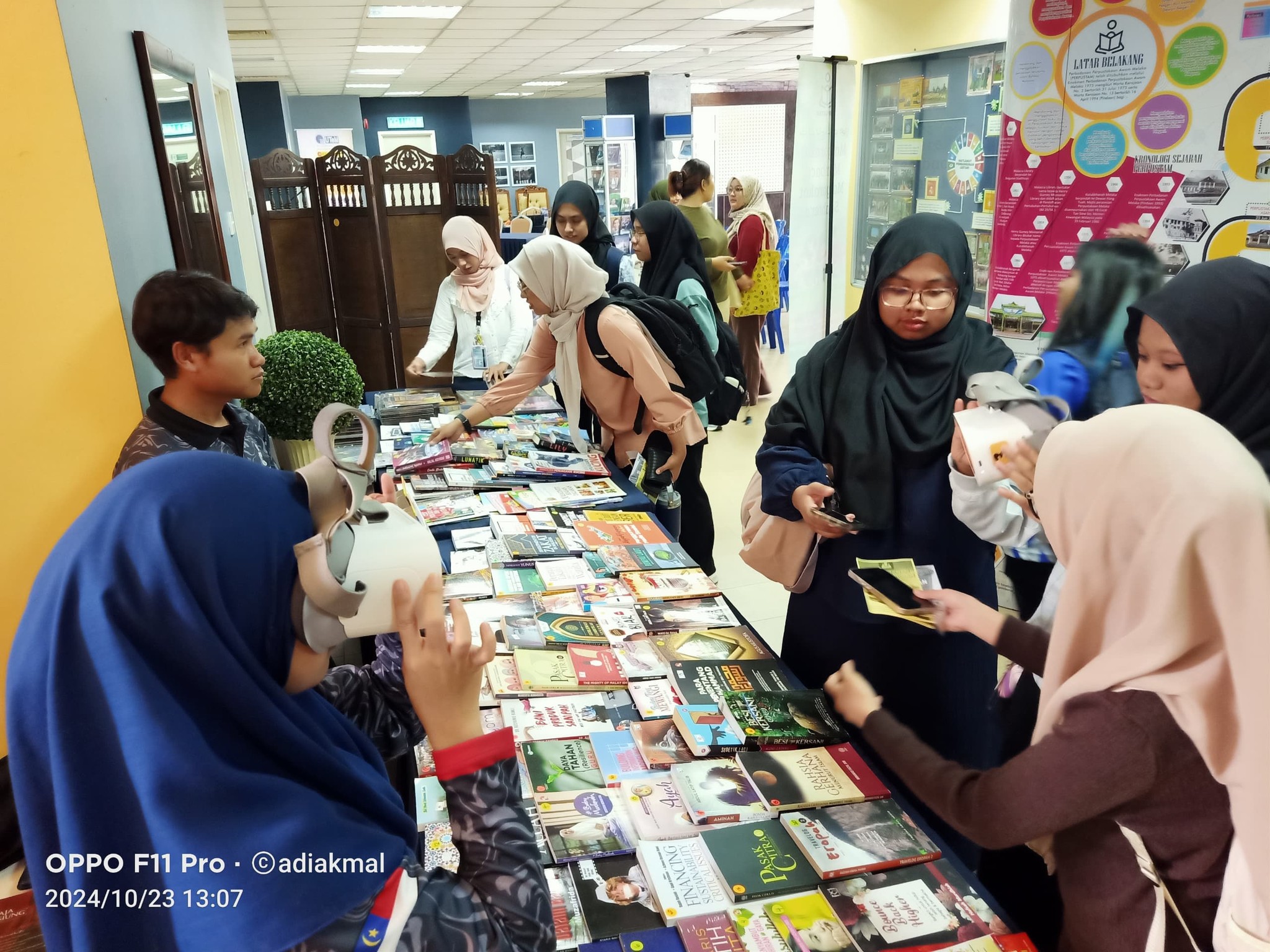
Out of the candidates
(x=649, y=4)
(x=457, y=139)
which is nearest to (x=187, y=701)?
Result: (x=649, y=4)

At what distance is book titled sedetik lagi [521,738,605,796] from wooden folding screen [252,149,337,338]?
504 cm

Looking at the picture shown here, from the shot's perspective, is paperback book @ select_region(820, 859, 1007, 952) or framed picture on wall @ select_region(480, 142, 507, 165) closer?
paperback book @ select_region(820, 859, 1007, 952)

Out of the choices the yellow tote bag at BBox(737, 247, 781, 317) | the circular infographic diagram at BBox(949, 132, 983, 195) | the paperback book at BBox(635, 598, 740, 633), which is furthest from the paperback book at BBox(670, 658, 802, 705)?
the yellow tote bag at BBox(737, 247, 781, 317)

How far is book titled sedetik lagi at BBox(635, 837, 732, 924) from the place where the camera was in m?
1.17

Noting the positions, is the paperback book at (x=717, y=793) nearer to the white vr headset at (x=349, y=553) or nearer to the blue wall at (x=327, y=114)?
the white vr headset at (x=349, y=553)

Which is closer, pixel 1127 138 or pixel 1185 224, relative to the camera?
pixel 1185 224

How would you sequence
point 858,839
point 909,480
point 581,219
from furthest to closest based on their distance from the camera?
point 581,219
point 909,480
point 858,839

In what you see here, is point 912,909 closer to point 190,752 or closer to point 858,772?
point 858,772

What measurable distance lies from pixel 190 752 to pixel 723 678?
1.13 meters

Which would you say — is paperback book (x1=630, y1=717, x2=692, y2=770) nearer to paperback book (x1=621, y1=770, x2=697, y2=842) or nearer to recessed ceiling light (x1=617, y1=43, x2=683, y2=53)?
paperback book (x1=621, y1=770, x2=697, y2=842)

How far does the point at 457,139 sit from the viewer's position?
16328 mm

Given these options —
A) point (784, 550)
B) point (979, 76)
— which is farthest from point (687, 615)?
point (979, 76)

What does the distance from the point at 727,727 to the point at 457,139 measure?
16.8m

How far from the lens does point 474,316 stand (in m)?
Answer: 4.05
